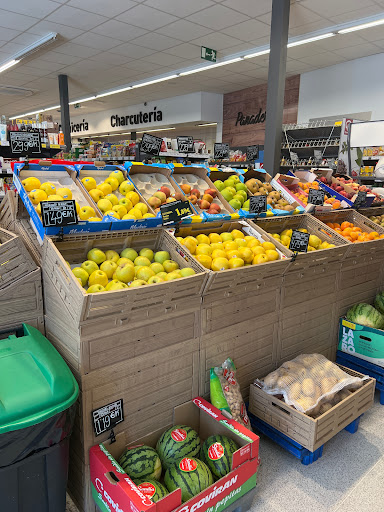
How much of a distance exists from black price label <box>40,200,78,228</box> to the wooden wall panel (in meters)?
8.74

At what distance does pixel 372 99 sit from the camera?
7695 millimetres

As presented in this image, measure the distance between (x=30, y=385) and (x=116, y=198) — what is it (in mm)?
1251

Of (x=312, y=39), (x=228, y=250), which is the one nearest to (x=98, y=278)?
(x=228, y=250)

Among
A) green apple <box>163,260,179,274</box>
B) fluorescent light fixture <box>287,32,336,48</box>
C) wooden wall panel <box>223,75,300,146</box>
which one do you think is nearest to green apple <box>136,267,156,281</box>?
green apple <box>163,260,179,274</box>

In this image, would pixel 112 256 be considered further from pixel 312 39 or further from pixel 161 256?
pixel 312 39

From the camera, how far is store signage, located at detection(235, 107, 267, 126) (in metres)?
10.3

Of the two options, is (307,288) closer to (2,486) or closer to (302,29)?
(2,486)

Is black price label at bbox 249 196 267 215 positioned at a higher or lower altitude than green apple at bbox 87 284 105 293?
higher

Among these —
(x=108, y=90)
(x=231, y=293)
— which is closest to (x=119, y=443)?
(x=231, y=293)

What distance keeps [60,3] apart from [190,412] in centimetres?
594

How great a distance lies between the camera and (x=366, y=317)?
9.59ft

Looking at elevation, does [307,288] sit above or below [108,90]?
below

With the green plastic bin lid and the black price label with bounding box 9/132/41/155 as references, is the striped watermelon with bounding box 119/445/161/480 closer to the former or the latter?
the green plastic bin lid

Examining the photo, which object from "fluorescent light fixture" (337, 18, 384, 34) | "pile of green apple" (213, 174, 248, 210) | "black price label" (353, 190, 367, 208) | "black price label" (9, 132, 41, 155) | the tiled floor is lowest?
the tiled floor
